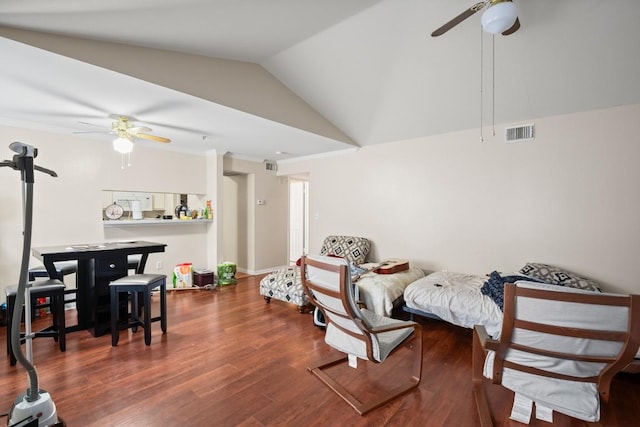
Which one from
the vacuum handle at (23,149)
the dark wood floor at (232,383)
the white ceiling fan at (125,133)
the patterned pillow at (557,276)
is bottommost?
the dark wood floor at (232,383)

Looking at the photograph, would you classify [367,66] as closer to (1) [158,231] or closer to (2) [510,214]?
(2) [510,214]

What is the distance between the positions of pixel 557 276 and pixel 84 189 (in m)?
5.88

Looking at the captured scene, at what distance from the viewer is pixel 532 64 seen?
2.72 metres

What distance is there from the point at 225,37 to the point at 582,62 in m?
3.23

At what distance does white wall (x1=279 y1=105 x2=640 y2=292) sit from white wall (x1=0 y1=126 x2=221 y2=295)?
288 centimetres

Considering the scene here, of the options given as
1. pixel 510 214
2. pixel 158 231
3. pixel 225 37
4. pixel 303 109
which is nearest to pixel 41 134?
pixel 158 231

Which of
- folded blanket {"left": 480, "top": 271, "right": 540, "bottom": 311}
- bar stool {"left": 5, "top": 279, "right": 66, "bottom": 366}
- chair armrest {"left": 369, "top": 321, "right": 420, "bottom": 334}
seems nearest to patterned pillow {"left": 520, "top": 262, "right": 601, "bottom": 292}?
folded blanket {"left": 480, "top": 271, "right": 540, "bottom": 311}

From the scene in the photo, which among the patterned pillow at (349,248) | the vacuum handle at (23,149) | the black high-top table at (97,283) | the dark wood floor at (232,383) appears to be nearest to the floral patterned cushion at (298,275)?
the patterned pillow at (349,248)

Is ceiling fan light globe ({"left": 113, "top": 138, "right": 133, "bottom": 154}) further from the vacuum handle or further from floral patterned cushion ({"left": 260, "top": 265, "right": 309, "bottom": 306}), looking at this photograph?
floral patterned cushion ({"left": 260, "top": 265, "right": 309, "bottom": 306})

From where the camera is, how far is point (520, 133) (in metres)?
3.36

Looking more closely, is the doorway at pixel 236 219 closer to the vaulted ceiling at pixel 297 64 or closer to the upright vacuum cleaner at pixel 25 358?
the vaulted ceiling at pixel 297 64

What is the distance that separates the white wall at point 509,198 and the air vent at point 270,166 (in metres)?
1.78

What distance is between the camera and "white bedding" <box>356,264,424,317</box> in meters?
3.12

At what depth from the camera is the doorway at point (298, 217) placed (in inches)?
283
